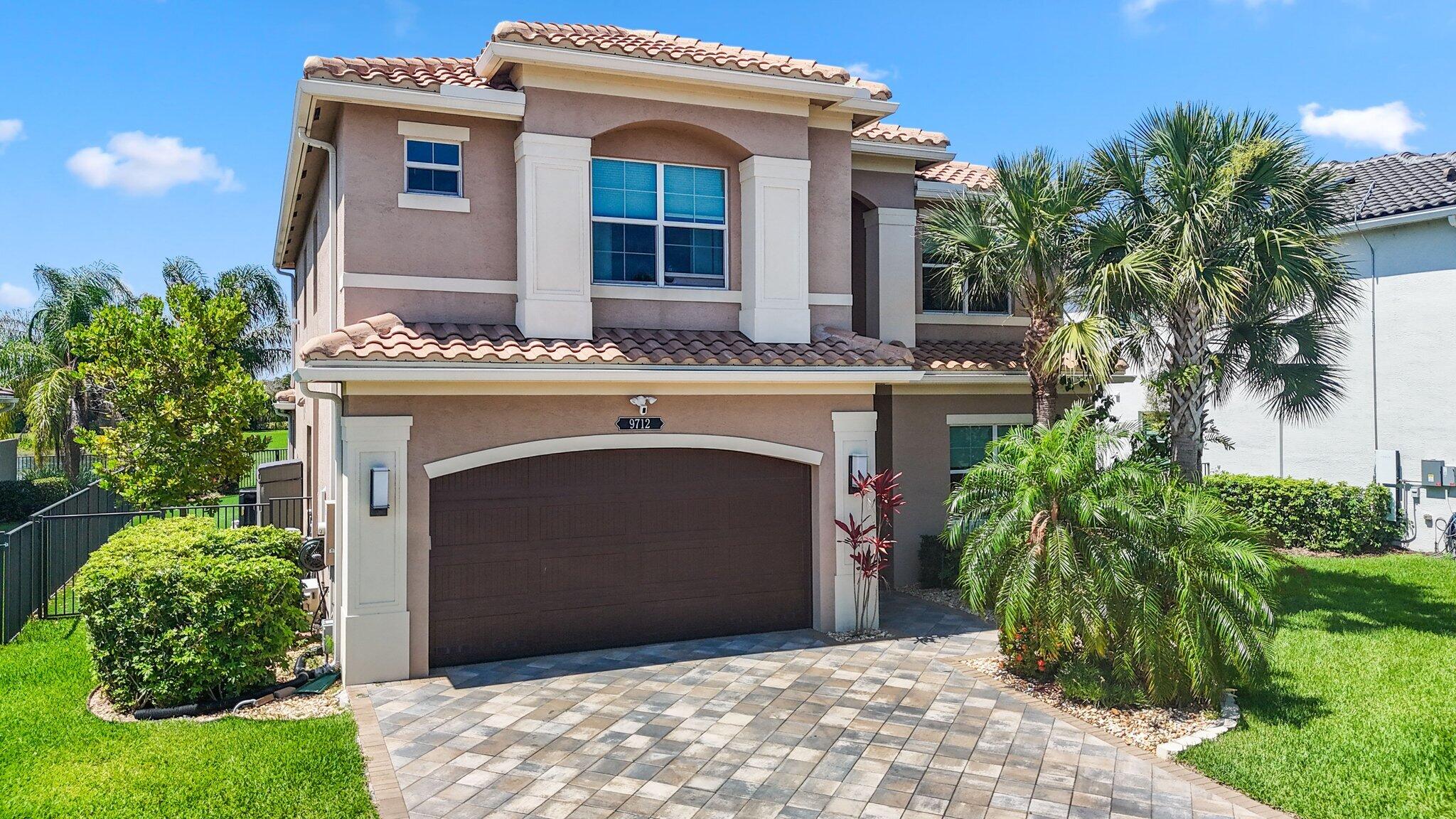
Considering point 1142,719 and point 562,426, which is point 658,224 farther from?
point 1142,719

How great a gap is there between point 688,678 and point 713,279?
5.29 meters

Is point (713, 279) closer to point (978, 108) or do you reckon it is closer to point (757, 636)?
point (757, 636)

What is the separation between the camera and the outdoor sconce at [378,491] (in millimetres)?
10148

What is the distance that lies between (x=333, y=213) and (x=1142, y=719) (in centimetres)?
1087

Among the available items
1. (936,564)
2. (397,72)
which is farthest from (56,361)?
(936,564)

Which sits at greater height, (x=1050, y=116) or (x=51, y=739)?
(x=1050, y=116)

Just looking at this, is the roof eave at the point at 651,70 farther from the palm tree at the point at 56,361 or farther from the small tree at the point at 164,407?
the palm tree at the point at 56,361

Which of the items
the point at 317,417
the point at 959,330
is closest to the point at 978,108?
the point at 959,330

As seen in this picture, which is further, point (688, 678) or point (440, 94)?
point (440, 94)

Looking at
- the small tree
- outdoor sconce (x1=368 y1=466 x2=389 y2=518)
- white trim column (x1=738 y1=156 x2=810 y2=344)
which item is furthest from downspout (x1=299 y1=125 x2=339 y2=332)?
the small tree

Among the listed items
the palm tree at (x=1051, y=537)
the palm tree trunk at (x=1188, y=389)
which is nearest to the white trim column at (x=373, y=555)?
the palm tree at (x=1051, y=537)

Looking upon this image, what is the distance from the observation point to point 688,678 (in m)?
10.4

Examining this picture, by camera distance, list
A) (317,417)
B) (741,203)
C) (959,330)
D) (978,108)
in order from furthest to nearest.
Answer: (978,108)
(959,330)
(317,417)
(741,203)

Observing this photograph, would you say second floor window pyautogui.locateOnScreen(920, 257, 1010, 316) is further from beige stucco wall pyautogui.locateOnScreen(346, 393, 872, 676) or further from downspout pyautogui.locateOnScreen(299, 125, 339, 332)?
downspout pyautogui.locateOnScreen(299, 125, 339, 332)
